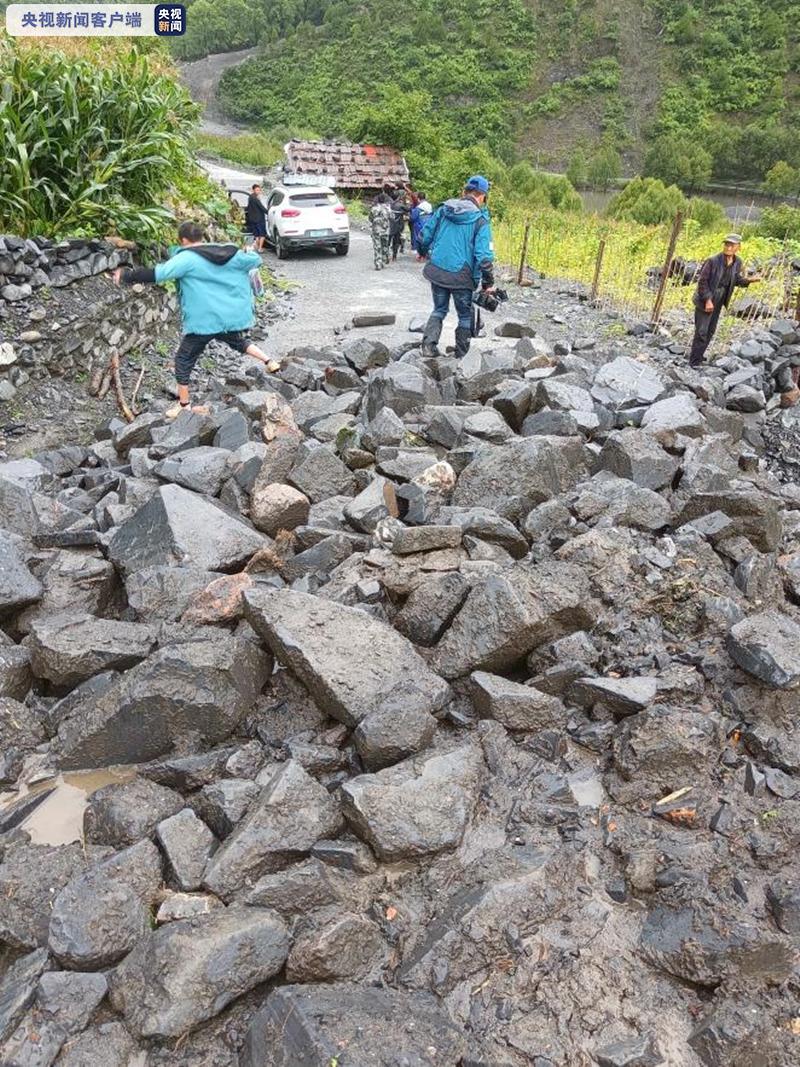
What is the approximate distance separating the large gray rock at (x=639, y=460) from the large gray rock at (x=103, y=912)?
347 centimetres

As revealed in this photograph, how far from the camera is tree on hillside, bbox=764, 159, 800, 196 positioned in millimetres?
35469

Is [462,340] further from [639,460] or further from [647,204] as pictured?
[647,204]

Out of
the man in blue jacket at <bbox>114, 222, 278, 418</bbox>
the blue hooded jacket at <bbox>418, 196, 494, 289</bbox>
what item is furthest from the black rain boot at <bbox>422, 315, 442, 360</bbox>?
the man in blue jacket at <bbox>114, 222, 278, 418</bbox>

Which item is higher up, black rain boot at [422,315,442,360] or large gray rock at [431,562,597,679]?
black rain boot at [422,315,442,360]

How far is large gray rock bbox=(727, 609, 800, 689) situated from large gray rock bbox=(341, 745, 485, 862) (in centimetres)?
129

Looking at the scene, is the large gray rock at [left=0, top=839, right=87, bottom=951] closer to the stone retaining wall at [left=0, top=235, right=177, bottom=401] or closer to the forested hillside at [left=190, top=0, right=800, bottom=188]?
the stone retaining wall at [left=0, top=235, right=177, bottom=401]

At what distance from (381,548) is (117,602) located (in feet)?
4.83

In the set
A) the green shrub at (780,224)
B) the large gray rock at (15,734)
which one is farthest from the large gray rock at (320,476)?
the green shrub at (780,224)

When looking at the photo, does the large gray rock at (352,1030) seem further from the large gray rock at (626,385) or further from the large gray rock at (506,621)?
the large gray rock at (626,385)

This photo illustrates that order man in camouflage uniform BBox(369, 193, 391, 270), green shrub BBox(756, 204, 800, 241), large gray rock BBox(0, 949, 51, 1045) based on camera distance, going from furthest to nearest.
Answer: green shrub BBox(756, 204, 800, 241) < man in camouflage uniform BBox(369, 193, 391, 270) < large gray rock BBox(0, 949, 51, 1045)

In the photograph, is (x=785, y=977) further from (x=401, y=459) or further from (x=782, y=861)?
(x=401, y=459)

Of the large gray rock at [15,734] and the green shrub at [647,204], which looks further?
→ the green shrub at [647,204]

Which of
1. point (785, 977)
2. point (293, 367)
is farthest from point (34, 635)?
point (293, 367)

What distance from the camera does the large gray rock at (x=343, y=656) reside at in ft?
10.1
